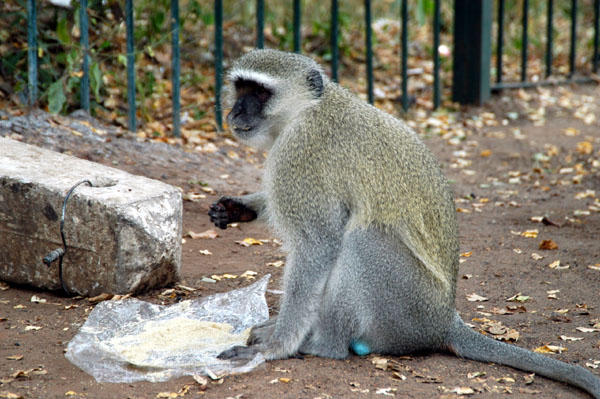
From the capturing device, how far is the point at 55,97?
757 cm

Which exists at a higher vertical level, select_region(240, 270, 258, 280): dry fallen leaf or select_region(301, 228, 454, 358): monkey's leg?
select_region(301, 228, 454, 358): monkey's leg

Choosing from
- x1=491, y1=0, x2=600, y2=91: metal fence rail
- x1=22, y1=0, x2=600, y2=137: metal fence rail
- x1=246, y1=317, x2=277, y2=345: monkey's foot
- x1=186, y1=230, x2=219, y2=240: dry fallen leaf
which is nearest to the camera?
x1=246, y1=317, x2=277, y2=345: monkey's foot

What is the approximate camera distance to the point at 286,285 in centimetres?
422

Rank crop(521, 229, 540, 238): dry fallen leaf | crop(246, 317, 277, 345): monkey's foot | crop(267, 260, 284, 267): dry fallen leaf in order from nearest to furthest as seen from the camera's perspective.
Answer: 1. crop(246, 317, 277, 345): monkey's foot
2. crop(267, 260, 284, 267): dry fallen leaf
3. crop(521, 229, 540, 238): dry fallen leaf

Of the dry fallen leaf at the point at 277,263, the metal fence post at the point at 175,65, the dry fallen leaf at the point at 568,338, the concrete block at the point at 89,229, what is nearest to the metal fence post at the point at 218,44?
the metal fence post at the point at 175,65

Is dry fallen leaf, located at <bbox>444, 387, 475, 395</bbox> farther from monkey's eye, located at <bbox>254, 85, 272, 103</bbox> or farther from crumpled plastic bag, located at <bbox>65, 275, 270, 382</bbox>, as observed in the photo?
monkey's eye, located at <bbox>254, 85, 272, 103</bbox>

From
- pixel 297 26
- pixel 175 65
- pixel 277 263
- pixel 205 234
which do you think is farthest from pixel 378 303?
pixel 297 26

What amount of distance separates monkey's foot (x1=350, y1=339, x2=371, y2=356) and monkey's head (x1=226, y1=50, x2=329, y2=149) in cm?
134

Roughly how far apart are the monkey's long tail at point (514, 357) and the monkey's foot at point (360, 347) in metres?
0.48

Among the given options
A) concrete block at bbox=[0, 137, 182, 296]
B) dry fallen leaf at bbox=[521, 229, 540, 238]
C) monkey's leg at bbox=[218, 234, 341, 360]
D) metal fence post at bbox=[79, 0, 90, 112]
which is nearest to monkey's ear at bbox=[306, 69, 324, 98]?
monkey's leg at bbox=[218, 234, 341, 360]

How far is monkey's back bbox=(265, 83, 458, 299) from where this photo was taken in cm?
420

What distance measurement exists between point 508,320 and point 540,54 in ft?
33.1

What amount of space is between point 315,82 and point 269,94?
0.29 meters

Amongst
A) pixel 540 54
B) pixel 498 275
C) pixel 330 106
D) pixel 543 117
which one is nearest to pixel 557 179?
pixel 543 117
